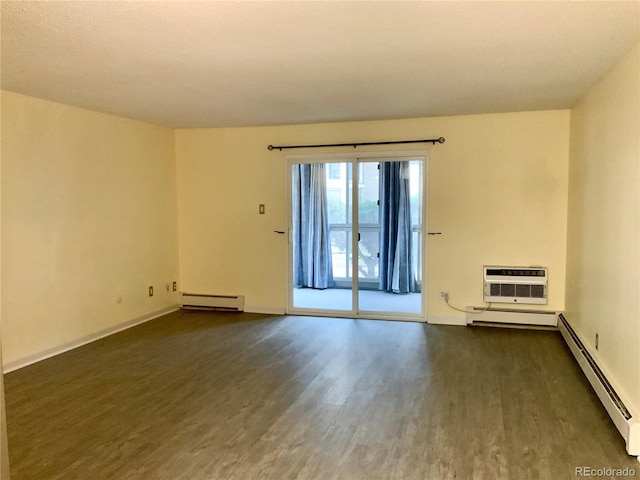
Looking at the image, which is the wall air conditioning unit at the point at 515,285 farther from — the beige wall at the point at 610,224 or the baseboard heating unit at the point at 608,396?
→ the baseboard heating unit at the point at 608,396

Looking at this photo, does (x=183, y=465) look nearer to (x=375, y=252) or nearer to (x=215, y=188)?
(x=375, y=252)

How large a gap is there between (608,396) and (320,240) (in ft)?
11.4

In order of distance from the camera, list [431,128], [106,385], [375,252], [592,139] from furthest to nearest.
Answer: [375,252] < [431,128] < [592,139] < [106,385]

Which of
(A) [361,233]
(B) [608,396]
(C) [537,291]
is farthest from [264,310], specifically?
(B) [608,396]

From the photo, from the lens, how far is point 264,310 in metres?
5.82

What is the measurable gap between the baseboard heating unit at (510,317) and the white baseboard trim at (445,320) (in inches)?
2.8

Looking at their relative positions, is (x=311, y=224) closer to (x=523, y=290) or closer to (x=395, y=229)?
(x=395, y=229)

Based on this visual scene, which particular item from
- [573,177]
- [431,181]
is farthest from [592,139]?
[431,181]

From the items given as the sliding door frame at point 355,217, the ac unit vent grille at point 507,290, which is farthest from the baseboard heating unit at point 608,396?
the sliding door frame at point 355,217

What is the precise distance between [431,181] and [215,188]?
264 centimetres

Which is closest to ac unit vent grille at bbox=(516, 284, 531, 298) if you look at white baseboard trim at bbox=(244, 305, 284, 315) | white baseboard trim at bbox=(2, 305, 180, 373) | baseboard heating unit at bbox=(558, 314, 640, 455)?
baseboard heating unit at bbox=(558, 314, 640, 455)

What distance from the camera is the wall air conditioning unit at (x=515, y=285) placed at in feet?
16.1

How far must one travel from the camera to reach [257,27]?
2.39m

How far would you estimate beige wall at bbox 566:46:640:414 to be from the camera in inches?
108
